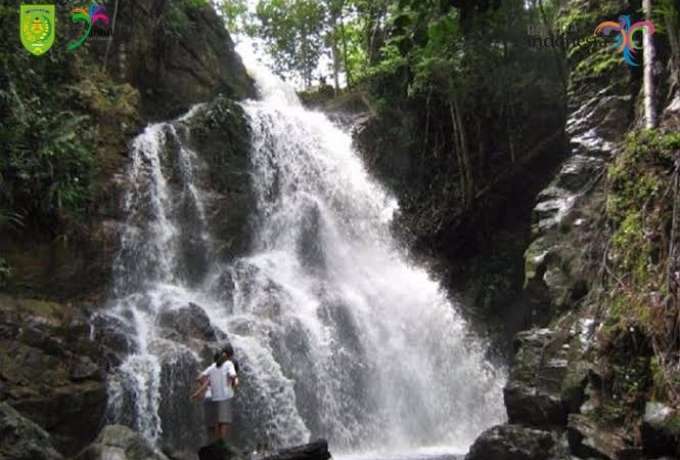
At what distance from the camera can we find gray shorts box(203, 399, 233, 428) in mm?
7348

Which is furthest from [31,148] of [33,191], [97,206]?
[97,206]

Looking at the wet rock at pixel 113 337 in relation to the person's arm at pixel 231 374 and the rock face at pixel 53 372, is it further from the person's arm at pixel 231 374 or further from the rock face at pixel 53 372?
the person's arm at pixel 231 374

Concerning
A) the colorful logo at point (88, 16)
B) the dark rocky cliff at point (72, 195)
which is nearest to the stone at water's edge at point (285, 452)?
the dark rocky cliff at point (72, 195)

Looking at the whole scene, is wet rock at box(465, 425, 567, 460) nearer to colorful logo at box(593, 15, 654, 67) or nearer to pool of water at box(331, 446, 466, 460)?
pool of water at box(331, 446, 466, 460)

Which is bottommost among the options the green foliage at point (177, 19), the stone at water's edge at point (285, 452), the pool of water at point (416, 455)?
the pool of water at point (416, 455)

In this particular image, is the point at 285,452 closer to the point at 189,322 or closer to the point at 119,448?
the point at 119,448

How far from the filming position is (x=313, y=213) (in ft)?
51.1

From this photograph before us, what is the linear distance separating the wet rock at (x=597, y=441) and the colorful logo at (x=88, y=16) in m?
12.3

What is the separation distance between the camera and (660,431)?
18.9 ft

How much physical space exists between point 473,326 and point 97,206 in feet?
26.1

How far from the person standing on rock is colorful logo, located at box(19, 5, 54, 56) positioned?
7.85 m

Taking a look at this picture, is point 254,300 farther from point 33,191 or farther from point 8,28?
point 8,28

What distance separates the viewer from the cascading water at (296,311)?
977 cm

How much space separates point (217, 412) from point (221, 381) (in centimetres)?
35
